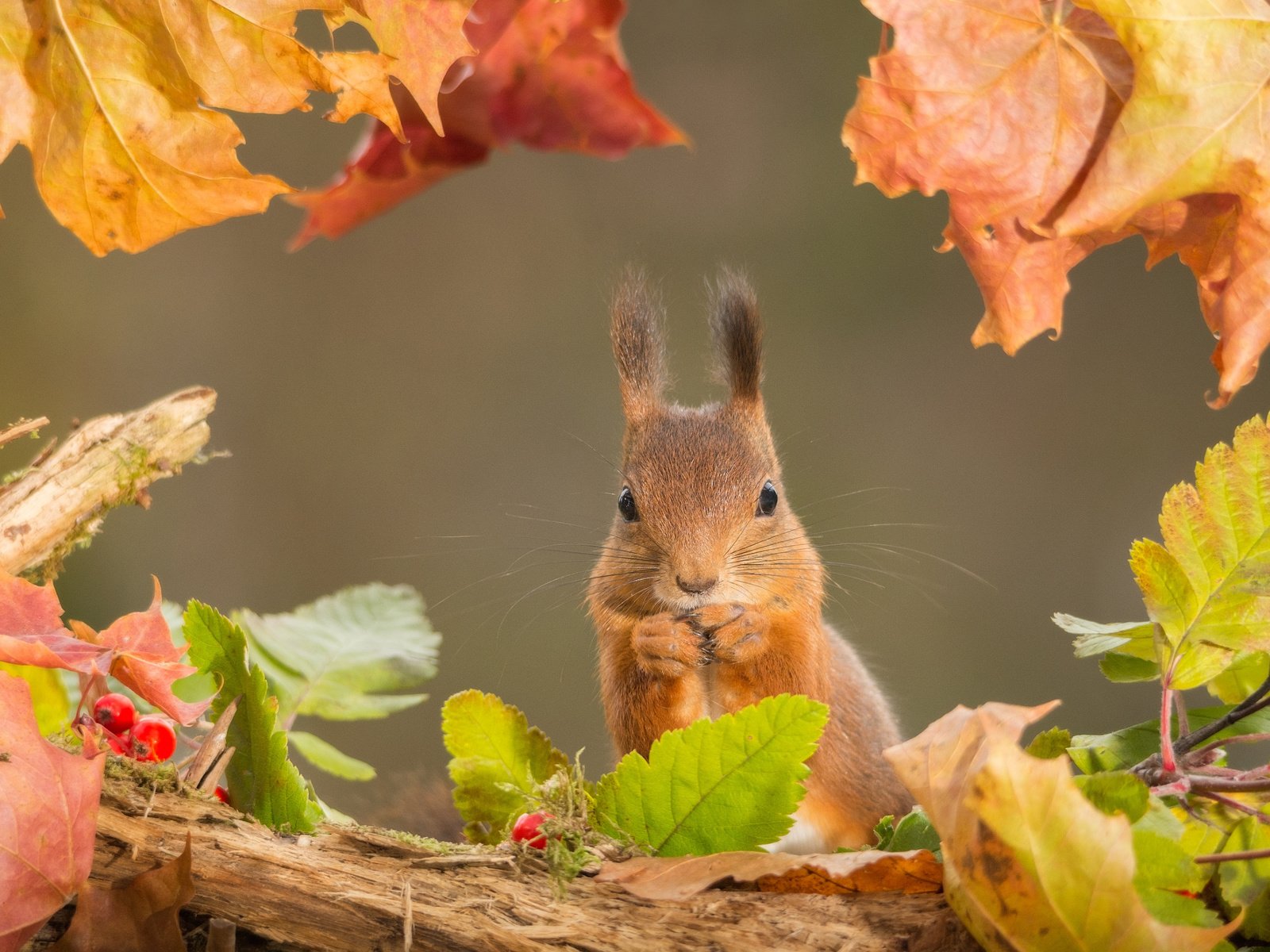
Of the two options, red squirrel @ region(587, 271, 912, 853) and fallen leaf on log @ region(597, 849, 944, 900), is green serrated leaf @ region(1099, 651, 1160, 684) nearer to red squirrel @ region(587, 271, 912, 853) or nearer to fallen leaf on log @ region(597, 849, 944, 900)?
fallen leaf on log @ region(597, 849, 944, 900)

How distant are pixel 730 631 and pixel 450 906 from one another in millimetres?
396

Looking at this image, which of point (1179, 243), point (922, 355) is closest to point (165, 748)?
point (1179, 243)

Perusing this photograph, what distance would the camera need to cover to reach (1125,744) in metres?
0.54

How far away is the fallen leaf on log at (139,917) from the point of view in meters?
0.45

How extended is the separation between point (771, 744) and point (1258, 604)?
0.24m

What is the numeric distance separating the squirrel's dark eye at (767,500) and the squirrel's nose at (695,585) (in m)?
0.10

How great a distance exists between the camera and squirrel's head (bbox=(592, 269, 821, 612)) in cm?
90

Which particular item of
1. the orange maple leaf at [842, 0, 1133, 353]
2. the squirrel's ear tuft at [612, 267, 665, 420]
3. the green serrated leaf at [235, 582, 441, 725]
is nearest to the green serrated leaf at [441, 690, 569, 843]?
the green serrated leaf at [235, 582, 441, 725]

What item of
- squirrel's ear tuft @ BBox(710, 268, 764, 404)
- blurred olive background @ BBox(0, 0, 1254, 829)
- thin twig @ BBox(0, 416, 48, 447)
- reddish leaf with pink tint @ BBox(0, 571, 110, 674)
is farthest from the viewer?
blurred olive background @ BBox(0, 0, 1254, 829)

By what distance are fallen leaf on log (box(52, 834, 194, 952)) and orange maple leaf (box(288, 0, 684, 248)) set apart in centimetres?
65

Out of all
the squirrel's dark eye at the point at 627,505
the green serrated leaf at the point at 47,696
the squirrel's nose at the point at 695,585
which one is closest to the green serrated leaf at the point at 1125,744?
the squirrel's nose at the point at 695,585

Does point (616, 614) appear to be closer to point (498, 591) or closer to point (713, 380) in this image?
point (713, 380)

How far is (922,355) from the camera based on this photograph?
2168 mm

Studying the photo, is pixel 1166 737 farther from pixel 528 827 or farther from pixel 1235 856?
pixel 528 827
